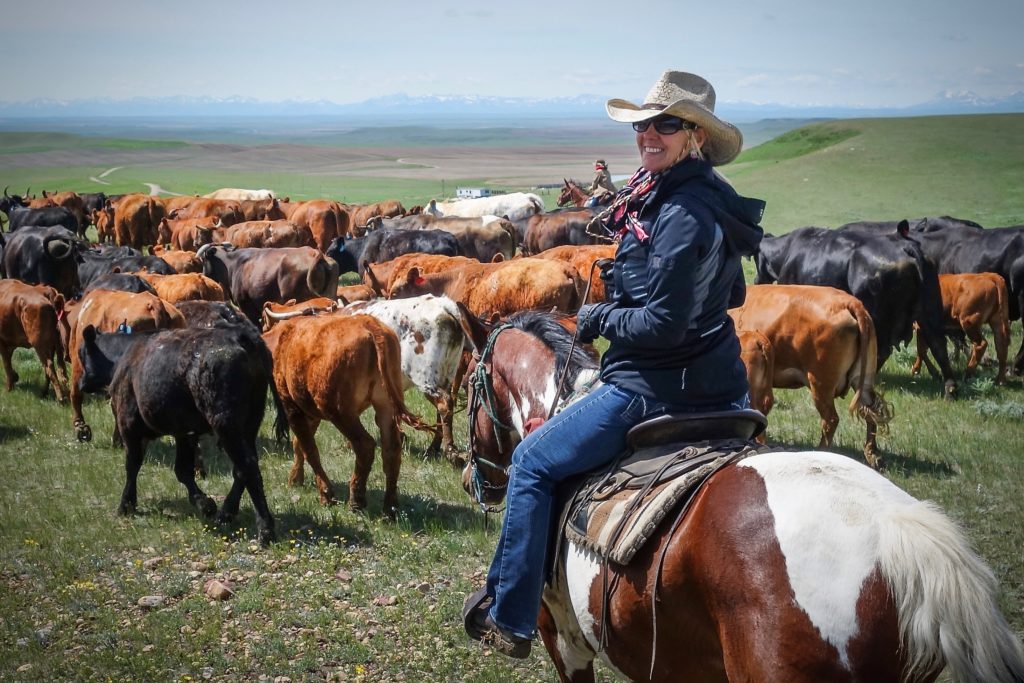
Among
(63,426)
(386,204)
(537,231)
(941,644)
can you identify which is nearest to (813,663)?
(941,644)

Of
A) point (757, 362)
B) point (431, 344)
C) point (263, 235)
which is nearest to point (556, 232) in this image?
point (263, 235)

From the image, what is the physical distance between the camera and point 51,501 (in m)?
8.92

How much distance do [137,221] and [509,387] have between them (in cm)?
2834

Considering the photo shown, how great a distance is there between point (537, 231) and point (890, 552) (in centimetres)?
1924

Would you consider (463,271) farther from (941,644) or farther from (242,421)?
(941,644)

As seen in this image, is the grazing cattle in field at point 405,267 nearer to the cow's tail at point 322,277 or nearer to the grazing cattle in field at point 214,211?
the cow's tail at point 322,277

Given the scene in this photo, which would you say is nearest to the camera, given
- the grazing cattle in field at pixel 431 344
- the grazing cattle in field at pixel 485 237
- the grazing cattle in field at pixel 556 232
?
the grazing cattle in field at pixel 431 344

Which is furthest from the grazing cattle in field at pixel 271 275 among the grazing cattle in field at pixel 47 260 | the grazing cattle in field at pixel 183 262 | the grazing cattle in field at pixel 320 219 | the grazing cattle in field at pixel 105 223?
the grazing cattle in field at pixel 105 223

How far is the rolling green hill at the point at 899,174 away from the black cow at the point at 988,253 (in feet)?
52.6

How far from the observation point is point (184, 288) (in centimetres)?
1405

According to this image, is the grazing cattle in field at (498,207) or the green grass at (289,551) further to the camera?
the grazing cattle in field at (498,207)

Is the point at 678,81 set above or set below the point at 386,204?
above

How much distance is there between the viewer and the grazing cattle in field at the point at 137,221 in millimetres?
30297

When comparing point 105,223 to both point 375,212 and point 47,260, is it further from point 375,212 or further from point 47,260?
point 47,260
